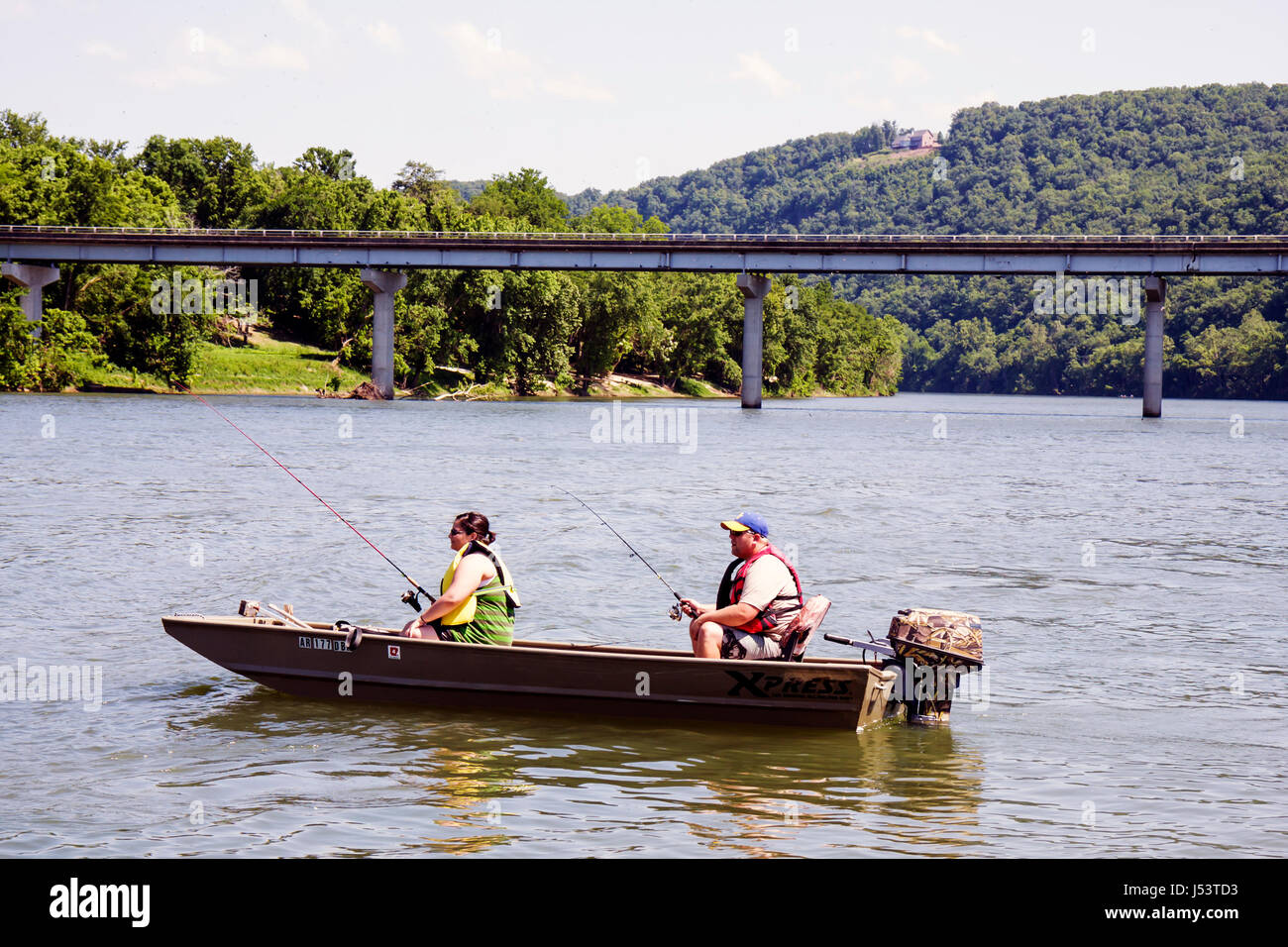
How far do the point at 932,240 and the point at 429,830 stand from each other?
7929cm

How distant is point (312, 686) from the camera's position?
13.5 m

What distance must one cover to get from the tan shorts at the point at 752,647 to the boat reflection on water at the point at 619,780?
70cm

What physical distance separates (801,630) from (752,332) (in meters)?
78.7

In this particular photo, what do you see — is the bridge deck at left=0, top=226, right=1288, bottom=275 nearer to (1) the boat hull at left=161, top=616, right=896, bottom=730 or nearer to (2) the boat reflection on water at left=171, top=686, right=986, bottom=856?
(1) the boat hull at left=161, top=616, right=896, bottom=730

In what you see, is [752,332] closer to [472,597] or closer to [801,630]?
[472,597]

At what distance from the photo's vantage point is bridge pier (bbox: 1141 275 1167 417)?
281 ft

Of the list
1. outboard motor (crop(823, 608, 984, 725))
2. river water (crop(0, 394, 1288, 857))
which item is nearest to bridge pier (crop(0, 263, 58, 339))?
river water (crop(0, 394, 1288, 857))
